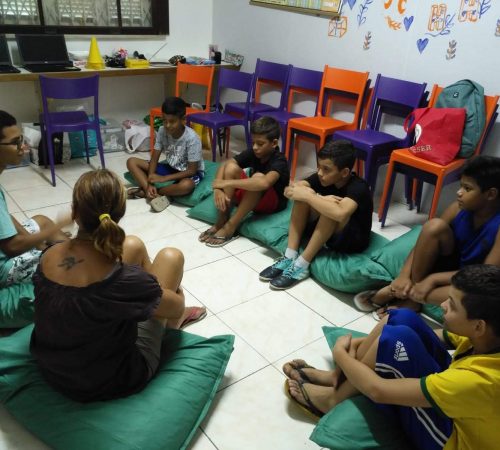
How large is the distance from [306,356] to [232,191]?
1186 mm

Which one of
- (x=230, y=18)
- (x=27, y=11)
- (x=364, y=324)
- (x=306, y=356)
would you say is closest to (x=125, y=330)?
(x=306, y=356)

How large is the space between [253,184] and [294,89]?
69.7 inches

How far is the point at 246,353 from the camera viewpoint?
190cm

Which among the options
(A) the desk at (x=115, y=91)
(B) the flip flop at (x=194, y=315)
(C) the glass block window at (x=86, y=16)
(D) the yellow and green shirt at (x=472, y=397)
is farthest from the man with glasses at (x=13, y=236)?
(C) the glass block window at (x=86, y=16)

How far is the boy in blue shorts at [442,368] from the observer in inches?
41.1

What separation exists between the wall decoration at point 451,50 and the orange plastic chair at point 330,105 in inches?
22.8

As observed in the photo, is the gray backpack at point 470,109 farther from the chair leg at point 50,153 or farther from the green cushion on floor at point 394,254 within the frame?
the chair leg at point 50,153

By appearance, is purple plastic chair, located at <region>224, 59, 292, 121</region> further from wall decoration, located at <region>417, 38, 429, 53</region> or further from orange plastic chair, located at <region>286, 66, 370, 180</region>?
wall decoration, located at <region>417, 38, 429, 53</region>

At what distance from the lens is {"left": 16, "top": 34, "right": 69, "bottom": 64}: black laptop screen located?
3.81 m

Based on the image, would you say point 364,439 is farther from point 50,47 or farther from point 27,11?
point 27,11

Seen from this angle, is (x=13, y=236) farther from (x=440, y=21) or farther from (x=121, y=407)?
(x=440, y=21)

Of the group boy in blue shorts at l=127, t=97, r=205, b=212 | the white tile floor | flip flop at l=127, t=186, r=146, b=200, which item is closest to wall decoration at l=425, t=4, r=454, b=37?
the white tile floor

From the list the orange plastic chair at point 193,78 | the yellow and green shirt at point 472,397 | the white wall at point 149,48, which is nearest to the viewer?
the yellow and green shirt at point 472,397

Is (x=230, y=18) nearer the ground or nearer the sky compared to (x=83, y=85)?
nearer the sky
